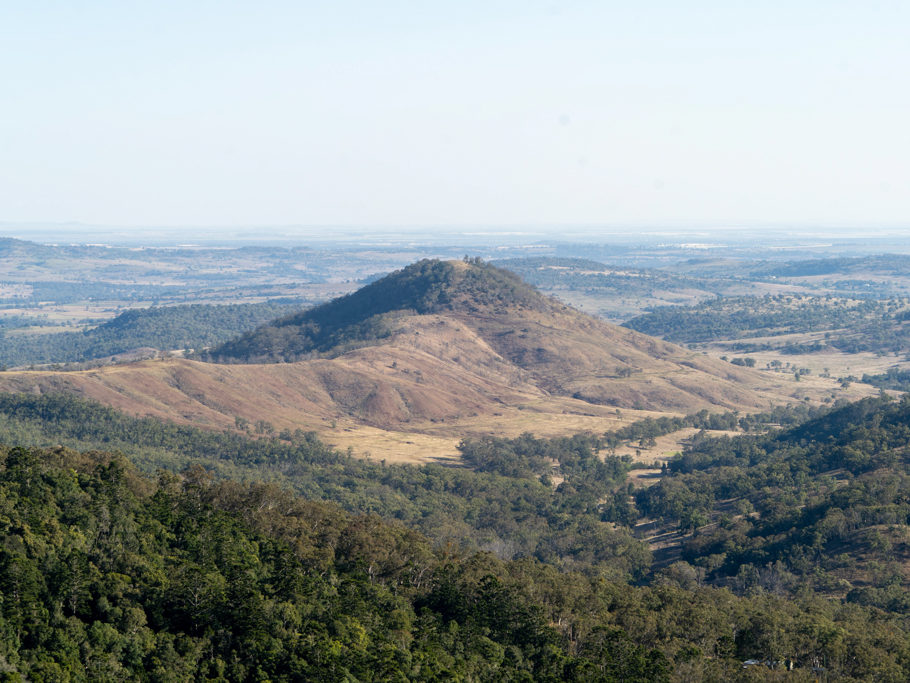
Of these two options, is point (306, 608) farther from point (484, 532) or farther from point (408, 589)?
point (484, 532)

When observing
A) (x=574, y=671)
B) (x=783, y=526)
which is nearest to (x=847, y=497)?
(x=783, y=526)

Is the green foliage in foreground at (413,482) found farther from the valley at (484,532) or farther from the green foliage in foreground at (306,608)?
the green foliage in foreground at (306,608)

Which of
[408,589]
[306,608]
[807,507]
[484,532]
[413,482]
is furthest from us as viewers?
[413,482]

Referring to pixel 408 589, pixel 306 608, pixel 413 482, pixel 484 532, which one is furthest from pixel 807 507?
pixel 306 608

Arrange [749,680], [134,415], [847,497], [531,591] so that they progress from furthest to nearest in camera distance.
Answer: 1. [134,415]
2. [847,497]
3. [531,591]
4. [749,680]

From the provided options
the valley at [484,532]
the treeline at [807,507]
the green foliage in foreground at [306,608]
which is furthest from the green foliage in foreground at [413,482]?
the green foliage in foreground at [306,608]

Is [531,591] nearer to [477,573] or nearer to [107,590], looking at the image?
[477,573]

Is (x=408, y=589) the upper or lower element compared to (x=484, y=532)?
upper

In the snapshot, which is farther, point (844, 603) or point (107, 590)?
point (844, 603)

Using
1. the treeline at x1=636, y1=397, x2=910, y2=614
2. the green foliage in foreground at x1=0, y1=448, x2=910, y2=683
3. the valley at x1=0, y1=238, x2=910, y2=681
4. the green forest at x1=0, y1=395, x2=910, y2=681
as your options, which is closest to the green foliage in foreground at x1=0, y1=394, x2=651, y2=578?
the valley at x1=0, y1=238, x2=910, y2=681
